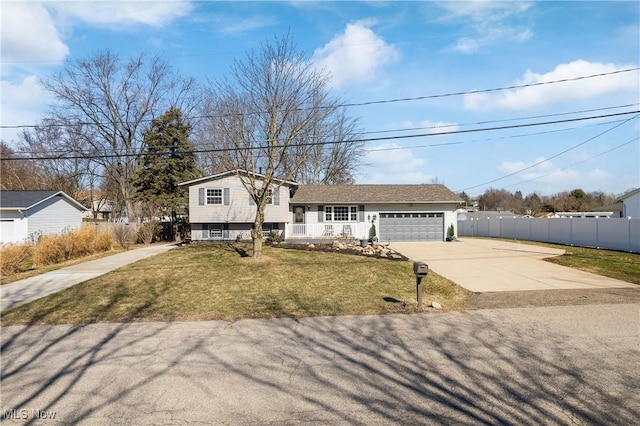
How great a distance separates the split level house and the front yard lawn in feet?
36.8

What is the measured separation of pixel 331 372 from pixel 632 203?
121 feet

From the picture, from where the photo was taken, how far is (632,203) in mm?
31594

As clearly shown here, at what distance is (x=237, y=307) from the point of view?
8453 mm

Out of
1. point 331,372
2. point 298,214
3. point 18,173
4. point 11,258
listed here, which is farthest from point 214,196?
point 18,173

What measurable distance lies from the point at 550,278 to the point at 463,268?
9.48 ft

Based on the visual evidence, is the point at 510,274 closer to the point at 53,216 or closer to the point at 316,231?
the point at 316,231

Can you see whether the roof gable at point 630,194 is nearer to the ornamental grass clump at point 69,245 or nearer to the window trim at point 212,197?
the window trim at point 212,197

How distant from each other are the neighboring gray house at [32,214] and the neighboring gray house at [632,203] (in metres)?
40.8

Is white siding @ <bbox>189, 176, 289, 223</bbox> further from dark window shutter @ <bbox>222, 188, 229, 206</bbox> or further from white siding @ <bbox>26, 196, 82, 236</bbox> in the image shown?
white siding @ <bbox>26, 196, 82, 236</bbox>

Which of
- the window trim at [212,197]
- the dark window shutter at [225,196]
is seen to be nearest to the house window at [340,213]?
the dark window shutter at [225,196]

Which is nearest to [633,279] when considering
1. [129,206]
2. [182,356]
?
[182,356]

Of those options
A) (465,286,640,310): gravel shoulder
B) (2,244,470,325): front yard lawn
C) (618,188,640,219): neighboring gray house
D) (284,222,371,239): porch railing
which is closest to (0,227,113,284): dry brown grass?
(2,244,470,325): front yard lawn

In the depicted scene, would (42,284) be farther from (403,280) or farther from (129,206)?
(129,206)

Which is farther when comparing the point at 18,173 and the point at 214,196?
the point at 18,173
